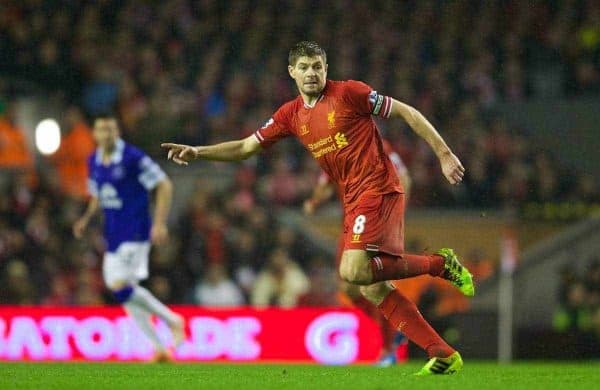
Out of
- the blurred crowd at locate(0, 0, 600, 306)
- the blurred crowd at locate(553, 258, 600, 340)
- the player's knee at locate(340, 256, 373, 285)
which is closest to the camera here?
the player's knee at locate(340, 256, 373, 285)

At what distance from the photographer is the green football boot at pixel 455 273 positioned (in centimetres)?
791

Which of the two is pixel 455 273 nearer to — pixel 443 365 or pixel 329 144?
pixel 443 365

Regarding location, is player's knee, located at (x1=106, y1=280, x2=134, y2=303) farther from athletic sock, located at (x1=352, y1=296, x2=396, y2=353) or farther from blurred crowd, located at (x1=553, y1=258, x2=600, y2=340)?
blurred crowd, located at (x1=553, y1=258, x2=600, y2=340)

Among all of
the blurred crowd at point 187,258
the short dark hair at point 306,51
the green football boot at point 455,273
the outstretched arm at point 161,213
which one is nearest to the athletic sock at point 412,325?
the green football boot at point 455,273

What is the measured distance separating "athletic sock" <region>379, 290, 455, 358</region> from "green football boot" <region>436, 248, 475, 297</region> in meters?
0.32

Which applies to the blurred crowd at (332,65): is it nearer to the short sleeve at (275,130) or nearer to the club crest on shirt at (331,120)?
the short sleeve at (275,130)

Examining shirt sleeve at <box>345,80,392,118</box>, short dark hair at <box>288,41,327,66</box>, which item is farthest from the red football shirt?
short dark hair at <box>288,41,327,66</box>

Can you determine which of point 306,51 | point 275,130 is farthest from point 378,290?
point 306,51

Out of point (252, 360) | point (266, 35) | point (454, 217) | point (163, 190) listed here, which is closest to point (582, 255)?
point (454, 217)

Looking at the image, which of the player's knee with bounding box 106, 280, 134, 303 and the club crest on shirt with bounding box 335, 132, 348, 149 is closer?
the club crest on shirt with bounding box 335, 132, 348, 149

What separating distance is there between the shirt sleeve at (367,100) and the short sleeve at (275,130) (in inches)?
21.6

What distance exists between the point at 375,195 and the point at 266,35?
11.8 meters

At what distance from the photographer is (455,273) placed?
26.1ft

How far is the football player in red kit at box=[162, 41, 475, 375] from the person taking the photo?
25.1 feet
